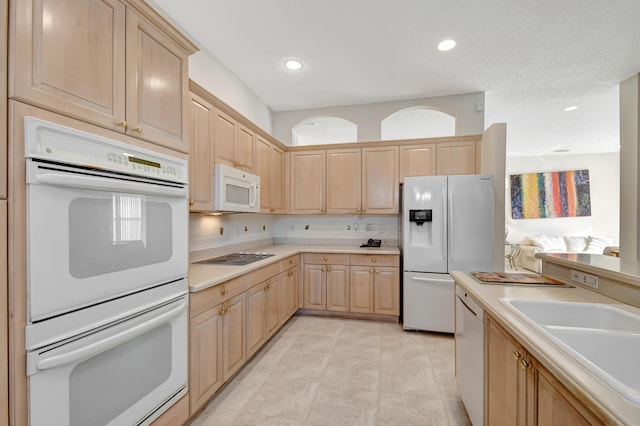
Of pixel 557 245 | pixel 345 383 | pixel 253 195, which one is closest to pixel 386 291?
pixel 345 383

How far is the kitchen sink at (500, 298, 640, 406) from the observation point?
817 millimetres

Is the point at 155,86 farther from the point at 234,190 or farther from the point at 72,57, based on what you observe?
the point at 234,190

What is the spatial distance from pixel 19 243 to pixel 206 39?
233 centimetres

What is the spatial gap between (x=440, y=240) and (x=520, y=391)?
2116 millimetres

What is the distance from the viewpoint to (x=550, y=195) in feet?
22.8

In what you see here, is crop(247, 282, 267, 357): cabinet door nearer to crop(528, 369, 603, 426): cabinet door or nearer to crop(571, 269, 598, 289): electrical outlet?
crop(528, 369, 603, 426): cabinet door

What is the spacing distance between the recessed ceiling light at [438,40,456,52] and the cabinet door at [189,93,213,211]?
84.3 inches

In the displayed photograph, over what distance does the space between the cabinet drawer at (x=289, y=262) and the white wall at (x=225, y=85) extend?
1802 millimetres

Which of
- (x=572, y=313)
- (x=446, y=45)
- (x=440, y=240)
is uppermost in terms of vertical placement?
(x=446, y=45)

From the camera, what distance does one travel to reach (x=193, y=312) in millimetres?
1700

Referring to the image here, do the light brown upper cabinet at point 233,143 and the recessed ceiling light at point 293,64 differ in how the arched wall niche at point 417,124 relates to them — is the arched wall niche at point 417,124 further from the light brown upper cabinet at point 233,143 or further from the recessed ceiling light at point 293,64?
the light brown upper cabinet at point 233,143

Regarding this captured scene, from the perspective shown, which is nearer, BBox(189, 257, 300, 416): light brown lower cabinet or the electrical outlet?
the electrical outlet

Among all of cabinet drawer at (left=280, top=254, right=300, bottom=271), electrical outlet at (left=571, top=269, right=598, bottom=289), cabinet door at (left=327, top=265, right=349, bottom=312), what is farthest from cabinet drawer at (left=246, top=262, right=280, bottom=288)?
electrical outlet at (left=571, top=269, right=598, bottom=289)

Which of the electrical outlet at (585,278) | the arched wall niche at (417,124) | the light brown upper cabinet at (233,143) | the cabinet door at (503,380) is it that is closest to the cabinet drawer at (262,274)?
the light brown upper cabinet at (233,143)
